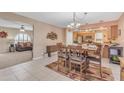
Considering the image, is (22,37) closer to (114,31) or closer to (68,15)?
(68,15)

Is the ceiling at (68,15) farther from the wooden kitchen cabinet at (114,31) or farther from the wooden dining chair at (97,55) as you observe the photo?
the wooden dining chair at (97,55)

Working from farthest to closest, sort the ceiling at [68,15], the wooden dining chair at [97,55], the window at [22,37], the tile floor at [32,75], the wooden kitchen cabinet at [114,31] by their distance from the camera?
the window at [22,37]
the wooden kitchen cabinet at [114,31]
the ceiling at [68,15]
the wooden dining chair at [97,55]
the tile floor at [32,75]

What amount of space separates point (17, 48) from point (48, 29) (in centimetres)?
442

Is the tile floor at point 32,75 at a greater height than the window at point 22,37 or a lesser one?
lesser

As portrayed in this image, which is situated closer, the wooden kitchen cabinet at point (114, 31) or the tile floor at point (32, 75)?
the tile floor at point (32, 75)

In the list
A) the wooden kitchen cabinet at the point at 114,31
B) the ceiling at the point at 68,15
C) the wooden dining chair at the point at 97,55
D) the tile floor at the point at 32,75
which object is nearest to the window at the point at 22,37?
the ceiling at the point at 68,15

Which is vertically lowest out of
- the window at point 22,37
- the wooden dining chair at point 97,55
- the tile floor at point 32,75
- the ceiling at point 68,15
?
the tile floor at point 32,75

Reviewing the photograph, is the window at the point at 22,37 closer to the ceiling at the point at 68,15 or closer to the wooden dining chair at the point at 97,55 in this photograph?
the ceiling at the point at 68,15

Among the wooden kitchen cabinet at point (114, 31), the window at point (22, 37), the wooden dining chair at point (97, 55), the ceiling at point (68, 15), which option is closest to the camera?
the wooden dining chair at point (97, 55)

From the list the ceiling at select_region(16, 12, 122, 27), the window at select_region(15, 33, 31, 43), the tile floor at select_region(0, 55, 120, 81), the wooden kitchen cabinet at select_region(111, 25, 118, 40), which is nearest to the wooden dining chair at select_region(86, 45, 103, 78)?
the tile floor at select_region(0, 55, 120, 81)

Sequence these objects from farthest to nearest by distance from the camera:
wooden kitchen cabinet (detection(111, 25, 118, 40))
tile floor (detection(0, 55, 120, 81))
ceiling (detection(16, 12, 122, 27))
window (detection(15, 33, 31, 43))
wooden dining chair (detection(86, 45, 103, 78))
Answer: window (detection(15, 33, 31, 43))
wooden kitchen cabinet (detection(111, 25, 118, 40))
ceiling (detection(16, 12, 122, 27))
wooden dining chair (detection(86, 45, 103, 78))
tile floor (detection(0, 55, 120, 81))

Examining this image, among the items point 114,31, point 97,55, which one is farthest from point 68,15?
point 114,31

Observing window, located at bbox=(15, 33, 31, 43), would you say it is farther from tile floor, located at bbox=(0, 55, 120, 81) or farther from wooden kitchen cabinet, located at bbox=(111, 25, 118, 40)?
wooden kitchen cabinet, located at bbox=(111, 25, 118, 40)
